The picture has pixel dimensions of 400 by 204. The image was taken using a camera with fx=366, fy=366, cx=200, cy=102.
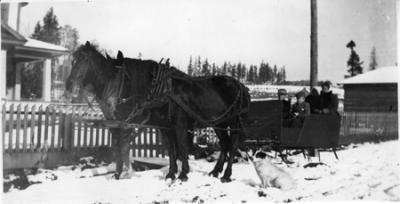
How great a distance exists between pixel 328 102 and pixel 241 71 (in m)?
1.29

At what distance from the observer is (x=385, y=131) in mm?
5383

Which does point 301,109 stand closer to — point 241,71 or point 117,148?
point 241,71

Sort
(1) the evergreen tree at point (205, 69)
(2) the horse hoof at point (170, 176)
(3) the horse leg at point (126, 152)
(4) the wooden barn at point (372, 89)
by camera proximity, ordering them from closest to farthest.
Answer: (2) the horse hoof at point (170, 176) → (3) the horse leg at point (126, 152) → (1) the evergreen tree at point (205, 69) → (4) the wooden barn at point (372, 89)

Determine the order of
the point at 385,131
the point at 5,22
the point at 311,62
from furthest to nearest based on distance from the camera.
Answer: the point at 385,131
the point at 311,62
the point at 5,22

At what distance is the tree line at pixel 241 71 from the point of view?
192 inches

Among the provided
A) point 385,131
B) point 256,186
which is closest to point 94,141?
point 256,186

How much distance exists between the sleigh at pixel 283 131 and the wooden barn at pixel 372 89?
786mm

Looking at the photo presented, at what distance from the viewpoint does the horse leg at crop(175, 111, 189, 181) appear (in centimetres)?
448

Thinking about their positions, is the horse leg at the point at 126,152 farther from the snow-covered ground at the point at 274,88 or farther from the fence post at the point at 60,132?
the snow-covered ground at the point at 274,88

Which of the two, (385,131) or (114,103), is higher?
(114,103)

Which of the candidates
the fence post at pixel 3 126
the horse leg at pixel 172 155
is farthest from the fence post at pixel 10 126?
the horse leg at pixel 172 155

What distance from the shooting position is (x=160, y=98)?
4414 mm

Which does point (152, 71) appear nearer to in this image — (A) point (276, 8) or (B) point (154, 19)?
(B) point (154, 19)

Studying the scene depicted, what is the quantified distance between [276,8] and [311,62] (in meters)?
0.87
